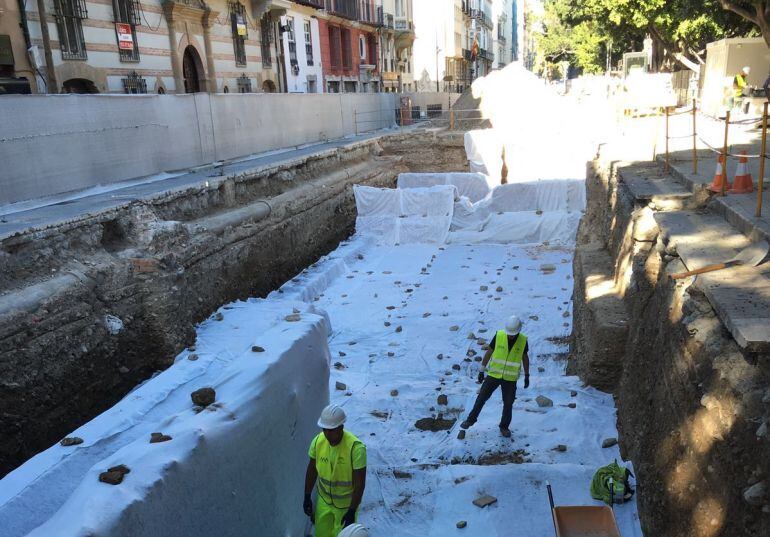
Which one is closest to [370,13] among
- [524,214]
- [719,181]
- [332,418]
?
[524,214]

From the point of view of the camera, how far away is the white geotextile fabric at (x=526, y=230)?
14445mm

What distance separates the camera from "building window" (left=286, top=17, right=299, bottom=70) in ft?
78.0

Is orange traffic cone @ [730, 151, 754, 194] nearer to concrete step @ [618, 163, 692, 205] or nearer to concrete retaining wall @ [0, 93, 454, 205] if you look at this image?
concrete step @ [618, 163, 692, 205]

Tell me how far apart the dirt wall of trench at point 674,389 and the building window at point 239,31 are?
1643 centimetres

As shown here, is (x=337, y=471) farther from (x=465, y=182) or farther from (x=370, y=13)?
(x=370, y=13)

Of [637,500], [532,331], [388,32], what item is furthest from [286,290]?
[388,32]

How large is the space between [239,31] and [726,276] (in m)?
18.9

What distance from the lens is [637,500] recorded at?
4.37 meters

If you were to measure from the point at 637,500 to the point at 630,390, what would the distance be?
4.10 feet

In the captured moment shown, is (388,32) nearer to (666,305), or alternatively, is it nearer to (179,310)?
(179,310)

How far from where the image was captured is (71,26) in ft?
44.3

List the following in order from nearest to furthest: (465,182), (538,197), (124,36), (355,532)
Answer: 1. (355,532)
2. (124,36)
3. (538,197)
4. (465,182)

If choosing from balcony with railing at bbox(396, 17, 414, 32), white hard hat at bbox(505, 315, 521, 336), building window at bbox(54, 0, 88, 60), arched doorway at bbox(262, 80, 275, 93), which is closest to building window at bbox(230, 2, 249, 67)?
arched doorway at bbox(262, 80, 275, 93)

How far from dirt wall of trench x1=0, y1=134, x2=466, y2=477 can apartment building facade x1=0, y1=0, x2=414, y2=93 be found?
5.34m
